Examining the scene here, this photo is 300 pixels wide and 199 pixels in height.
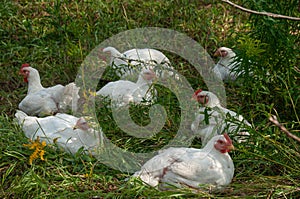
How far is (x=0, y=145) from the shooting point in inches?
162

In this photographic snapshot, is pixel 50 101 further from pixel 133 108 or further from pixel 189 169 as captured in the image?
pixel 189 169

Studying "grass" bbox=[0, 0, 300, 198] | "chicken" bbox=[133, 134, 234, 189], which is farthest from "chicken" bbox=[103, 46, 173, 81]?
"chicken" bbox=[133, 134, 234, 189]

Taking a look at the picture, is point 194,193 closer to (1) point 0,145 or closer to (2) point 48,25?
(1) point 0,145

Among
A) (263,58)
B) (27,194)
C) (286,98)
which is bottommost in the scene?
(27,194)

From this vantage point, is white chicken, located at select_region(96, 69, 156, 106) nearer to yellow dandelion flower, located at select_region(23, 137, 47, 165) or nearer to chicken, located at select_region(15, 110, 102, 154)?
chicken, located at select_region(15, 110, 102, 154)

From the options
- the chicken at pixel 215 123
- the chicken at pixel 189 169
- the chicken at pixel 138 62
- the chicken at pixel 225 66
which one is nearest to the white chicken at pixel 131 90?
the chicken at pixel 138 62

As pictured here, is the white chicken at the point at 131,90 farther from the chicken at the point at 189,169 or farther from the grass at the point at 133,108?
the chicken at the point at 189,169

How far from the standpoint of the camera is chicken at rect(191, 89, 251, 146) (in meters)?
3.90

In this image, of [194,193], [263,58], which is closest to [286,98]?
[263,58]

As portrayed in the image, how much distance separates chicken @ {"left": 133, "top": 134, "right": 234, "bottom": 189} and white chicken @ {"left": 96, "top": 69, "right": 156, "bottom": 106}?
1155 mm

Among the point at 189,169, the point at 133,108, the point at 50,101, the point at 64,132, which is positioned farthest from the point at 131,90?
the point at 189,169

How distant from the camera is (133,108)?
472 centimetres

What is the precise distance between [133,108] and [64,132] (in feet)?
2.36

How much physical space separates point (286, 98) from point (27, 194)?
2.01 metres
